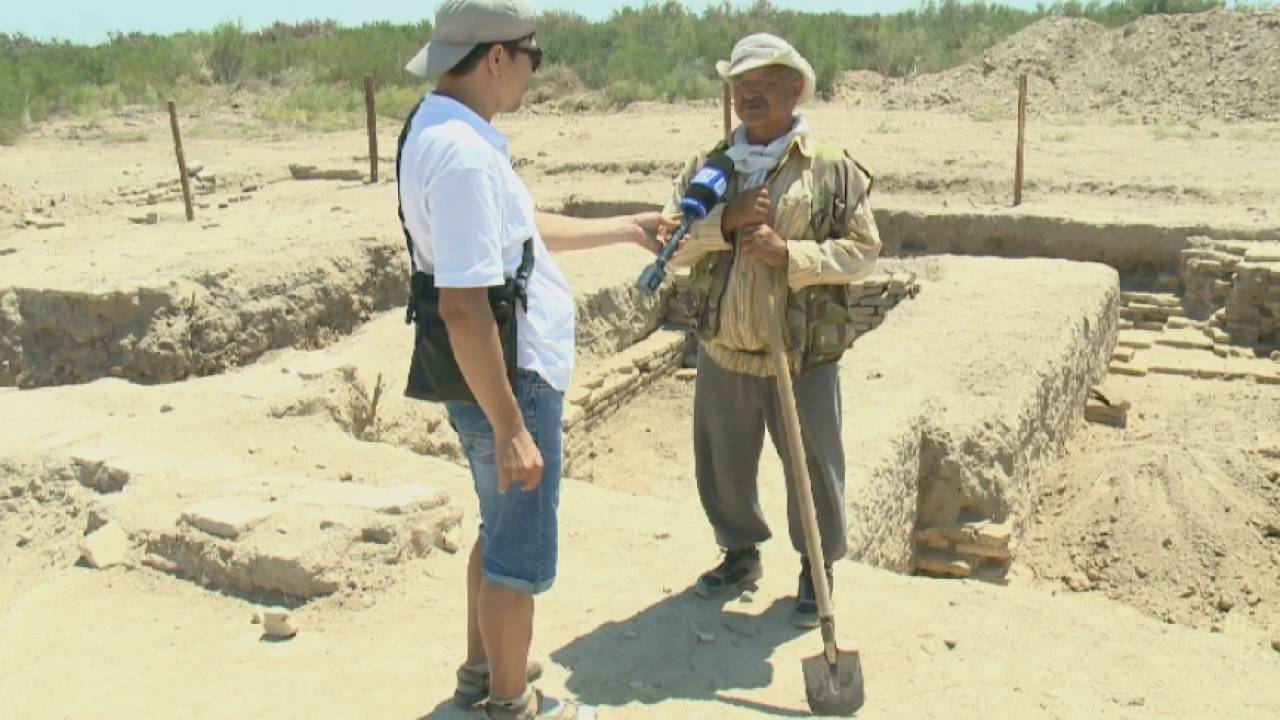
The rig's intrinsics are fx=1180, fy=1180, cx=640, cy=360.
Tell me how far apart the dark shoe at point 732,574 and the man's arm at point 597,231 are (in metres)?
1.13

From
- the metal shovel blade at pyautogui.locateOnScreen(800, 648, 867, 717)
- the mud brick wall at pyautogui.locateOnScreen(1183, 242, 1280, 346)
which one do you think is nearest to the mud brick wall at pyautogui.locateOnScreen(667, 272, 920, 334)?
the mud brick wall at pyautogui.locateOnScreen(1183, 242, 1280, 346)

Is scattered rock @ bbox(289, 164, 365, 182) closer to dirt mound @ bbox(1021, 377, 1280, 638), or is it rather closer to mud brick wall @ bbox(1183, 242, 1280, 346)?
mud brick wall @ bbox(1183, 242, 1280, 346)

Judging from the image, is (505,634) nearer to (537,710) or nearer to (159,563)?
(537,710)

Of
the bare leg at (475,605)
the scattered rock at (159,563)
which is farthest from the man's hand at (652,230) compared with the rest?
the scattered rock at (159,563)

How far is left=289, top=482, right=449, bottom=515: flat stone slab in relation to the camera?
13.3ft

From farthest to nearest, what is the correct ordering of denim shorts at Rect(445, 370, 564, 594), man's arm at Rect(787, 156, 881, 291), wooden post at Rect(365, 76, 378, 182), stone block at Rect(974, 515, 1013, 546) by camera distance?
wooden post at Rect(365, 76, 378, 182) < stone block at Rect(974, 515, 1013, 546) < man's arm at Rect(787, 156, 881, 291) < denim shorts at Rect(445, 370, 564, 594)

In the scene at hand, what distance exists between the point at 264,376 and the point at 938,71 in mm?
21070

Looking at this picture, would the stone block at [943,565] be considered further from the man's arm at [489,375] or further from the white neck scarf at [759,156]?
the man's arm at [489,375]

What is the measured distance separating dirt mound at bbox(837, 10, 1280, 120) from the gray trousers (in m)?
15.6

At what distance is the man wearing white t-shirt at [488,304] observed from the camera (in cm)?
246

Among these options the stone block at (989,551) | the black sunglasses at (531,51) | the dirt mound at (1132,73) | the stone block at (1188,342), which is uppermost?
the dirt mound at (1132,73)

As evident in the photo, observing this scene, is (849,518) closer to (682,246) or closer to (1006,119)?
(682,246)

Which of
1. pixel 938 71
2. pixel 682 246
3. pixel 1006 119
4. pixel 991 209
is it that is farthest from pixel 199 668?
pixel 938 71

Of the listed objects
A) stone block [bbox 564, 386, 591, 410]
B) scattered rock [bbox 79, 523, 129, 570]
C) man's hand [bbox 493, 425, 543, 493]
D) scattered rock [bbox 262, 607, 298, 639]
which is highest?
man's hand [bbox 493, 425, 543, 493]
